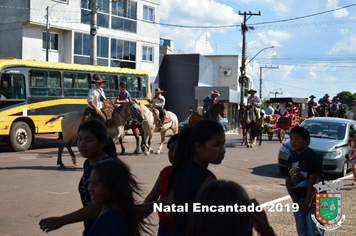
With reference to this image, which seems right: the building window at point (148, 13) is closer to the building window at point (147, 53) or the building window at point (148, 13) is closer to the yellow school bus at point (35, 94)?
the building window at point (147, 53)

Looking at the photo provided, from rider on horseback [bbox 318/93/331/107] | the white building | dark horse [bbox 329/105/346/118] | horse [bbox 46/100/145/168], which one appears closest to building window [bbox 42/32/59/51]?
the white building

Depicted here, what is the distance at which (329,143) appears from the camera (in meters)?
12.8

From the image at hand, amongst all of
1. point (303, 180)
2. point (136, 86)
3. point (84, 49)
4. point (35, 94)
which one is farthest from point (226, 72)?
point (303, 180)

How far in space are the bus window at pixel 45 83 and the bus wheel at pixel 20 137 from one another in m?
1.66

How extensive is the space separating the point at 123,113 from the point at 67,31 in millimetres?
19452

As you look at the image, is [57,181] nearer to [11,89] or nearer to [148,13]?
[11,89]

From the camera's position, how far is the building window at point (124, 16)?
119 feet

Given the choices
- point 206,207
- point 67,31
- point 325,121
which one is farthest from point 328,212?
point 67,31

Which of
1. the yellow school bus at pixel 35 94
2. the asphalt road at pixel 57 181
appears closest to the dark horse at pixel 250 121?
the asphalt road at pixel 57 181

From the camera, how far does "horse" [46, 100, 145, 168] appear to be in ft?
45.1

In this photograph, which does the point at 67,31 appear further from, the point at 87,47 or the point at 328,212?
the point at 328,212

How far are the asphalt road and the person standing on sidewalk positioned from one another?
6.18ft

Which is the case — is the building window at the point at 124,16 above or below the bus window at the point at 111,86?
above

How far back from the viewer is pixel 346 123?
1377 cm
